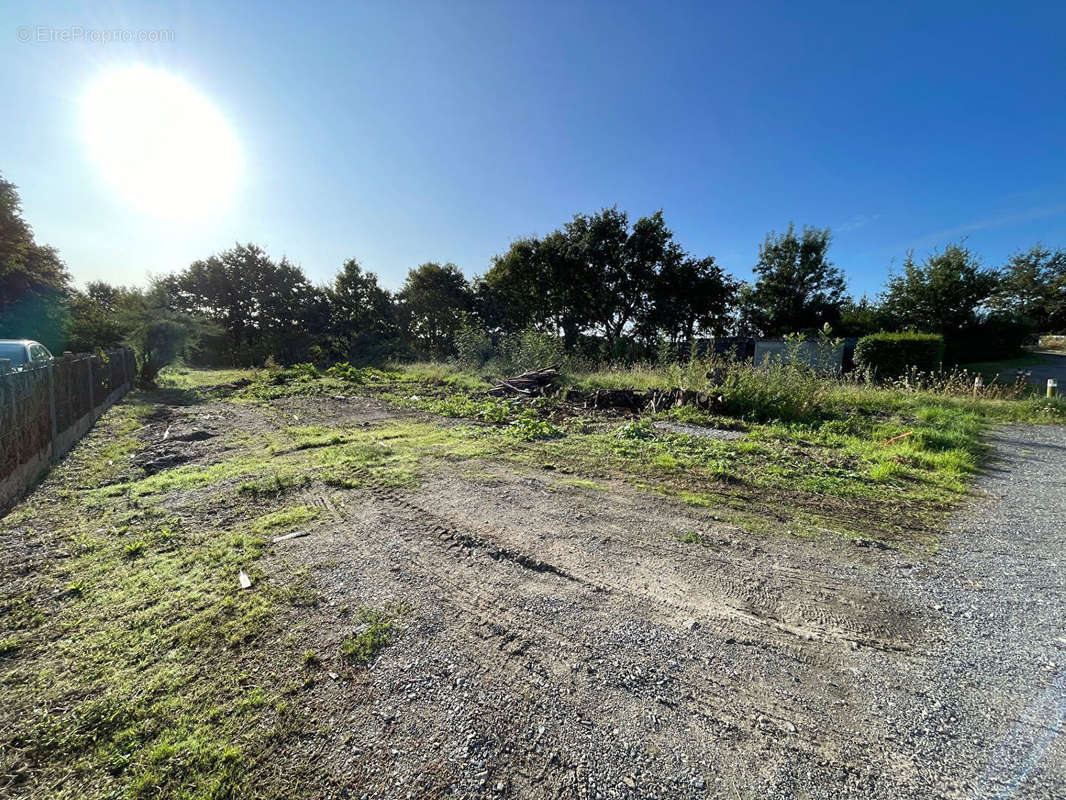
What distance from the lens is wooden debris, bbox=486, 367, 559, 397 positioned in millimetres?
9648

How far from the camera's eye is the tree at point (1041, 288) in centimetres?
2202

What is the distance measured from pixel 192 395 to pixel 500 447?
10573 mm

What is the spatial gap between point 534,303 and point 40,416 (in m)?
18.7

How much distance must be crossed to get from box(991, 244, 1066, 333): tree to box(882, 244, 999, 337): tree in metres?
8.76

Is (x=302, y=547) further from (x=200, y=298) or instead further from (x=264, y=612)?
(x=200, y=298)

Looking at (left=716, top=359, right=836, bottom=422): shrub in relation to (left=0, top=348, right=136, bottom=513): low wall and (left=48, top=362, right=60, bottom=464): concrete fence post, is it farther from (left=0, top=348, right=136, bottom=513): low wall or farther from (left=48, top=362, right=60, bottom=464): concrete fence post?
(left=48, top=362, right=60, bottom=464): concrete fence post

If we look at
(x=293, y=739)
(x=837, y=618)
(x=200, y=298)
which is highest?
(x=200, y=298)

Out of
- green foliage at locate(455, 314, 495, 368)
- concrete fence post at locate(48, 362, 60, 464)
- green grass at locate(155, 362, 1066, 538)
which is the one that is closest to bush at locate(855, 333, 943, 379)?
green grass at locate(155, 362, 1066, 538)

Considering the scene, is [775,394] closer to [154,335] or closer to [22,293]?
[154,335]

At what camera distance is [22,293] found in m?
15.7

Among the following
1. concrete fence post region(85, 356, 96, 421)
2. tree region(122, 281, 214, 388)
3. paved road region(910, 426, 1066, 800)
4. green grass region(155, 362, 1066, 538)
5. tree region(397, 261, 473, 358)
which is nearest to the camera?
paved road region(910, 426, 1066, 800)

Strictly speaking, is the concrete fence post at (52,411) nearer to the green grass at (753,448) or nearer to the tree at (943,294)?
the green grass at (753,448)

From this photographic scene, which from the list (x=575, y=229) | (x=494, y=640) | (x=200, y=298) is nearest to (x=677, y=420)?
(x=494, y=640)

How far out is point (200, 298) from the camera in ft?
80.9
